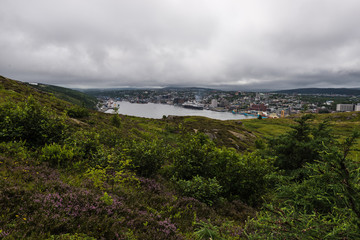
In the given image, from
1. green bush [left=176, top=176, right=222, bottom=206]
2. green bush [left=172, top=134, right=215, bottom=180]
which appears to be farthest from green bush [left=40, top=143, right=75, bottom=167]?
green bush [left=176, top=176, right=222, bottom=206]

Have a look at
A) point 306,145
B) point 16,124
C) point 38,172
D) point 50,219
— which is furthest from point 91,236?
point 306,145

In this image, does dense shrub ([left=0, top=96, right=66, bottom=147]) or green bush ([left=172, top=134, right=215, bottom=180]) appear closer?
dense shrub ([left=0, top=96, right=66, bottom=147])

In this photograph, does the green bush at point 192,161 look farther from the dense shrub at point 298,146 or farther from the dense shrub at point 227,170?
the dense shrub at point 298,146

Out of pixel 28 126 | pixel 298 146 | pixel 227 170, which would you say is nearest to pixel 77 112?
pixel 28 126

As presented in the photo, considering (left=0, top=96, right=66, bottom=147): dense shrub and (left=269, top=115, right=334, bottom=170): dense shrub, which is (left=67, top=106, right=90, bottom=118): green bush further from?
(left=269, top=115, right=334, bottom=170): dense shrub

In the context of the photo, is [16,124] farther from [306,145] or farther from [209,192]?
[306,145]

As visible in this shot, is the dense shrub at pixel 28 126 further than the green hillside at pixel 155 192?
Yes

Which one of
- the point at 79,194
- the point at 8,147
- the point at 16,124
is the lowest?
the point at 79,194

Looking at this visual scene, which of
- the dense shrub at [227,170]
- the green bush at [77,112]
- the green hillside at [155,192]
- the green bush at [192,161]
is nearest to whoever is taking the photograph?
the green hillside at [155,192]

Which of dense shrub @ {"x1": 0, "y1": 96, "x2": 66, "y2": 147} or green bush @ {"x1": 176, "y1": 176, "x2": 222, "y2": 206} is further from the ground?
dense shrub @ {"x1": 0, "y1": 96, "x2": 66, "y2": 147}

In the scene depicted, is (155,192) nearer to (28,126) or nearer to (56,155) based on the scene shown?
(56,155)

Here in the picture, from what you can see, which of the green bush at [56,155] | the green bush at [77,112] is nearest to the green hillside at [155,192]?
the green bush at [56,155]
